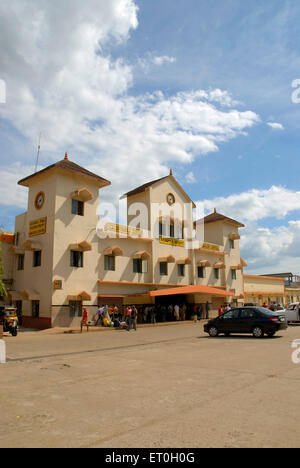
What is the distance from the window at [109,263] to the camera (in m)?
28.0

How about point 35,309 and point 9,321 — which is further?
point 35,309

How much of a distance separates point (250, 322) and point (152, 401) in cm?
1201

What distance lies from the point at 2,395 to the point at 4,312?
13.8m

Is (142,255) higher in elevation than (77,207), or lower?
lower

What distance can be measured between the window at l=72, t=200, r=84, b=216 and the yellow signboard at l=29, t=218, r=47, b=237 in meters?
2.20

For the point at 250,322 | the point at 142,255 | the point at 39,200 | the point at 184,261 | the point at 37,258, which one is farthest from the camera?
the point at 184,261

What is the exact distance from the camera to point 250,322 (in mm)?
17406

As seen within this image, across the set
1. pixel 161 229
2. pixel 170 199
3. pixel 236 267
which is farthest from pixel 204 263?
pixel 170 199

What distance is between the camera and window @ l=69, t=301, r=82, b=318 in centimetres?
2473

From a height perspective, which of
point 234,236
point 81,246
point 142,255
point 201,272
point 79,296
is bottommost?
point 79,296

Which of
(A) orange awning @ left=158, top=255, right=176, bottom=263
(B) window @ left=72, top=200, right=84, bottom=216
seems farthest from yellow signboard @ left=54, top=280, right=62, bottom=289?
(A) orange awning @ left=158, top=255, right=176, bottom=263

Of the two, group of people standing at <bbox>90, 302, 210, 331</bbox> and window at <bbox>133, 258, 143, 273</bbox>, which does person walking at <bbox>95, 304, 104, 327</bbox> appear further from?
window at <bbox>133, 258, 143, 273</bbox>

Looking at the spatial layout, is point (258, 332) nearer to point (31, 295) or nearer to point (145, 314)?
point (145, 314)
